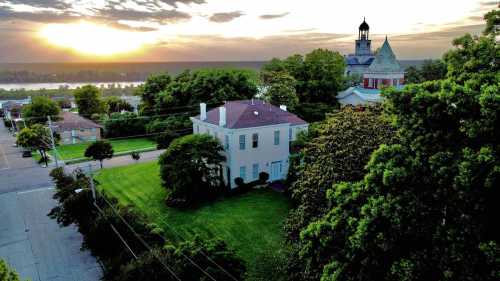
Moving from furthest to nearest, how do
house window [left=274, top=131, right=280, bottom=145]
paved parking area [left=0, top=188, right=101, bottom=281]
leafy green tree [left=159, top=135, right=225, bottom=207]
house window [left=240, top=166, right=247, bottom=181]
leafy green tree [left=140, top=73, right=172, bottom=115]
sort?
leafy green tree [left=140, top=73, right=172, bottom=115], house window [left=274, top=131, right=280, bottom=145], house window [left=240, top=166, right=247, bottom=181], leafy green tree [left=159, top=135, right=225, bottom=207], paved parking area [left=0, top=188, right=101, bottom=281]

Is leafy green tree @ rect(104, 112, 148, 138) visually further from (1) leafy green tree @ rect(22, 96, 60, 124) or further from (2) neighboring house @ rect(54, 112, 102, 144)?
(1) leafy green tree @ rect(22, 96, 60, 124)

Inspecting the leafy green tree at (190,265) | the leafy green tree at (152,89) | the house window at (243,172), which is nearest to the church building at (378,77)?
the house window at (243,172)

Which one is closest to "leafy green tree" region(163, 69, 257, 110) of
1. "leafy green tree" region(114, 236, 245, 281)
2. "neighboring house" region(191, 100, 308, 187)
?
"neighboring house" region(191, 100, 308, 187)

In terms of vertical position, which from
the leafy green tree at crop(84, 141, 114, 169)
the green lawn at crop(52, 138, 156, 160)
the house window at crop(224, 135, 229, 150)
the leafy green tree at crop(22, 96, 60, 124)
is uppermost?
the leafy green tree at crop(22, 96, 60, 124)

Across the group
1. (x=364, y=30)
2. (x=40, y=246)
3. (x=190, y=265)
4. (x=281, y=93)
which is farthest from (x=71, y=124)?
(x=364, y=30)

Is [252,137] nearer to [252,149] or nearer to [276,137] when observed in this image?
[252,149]
